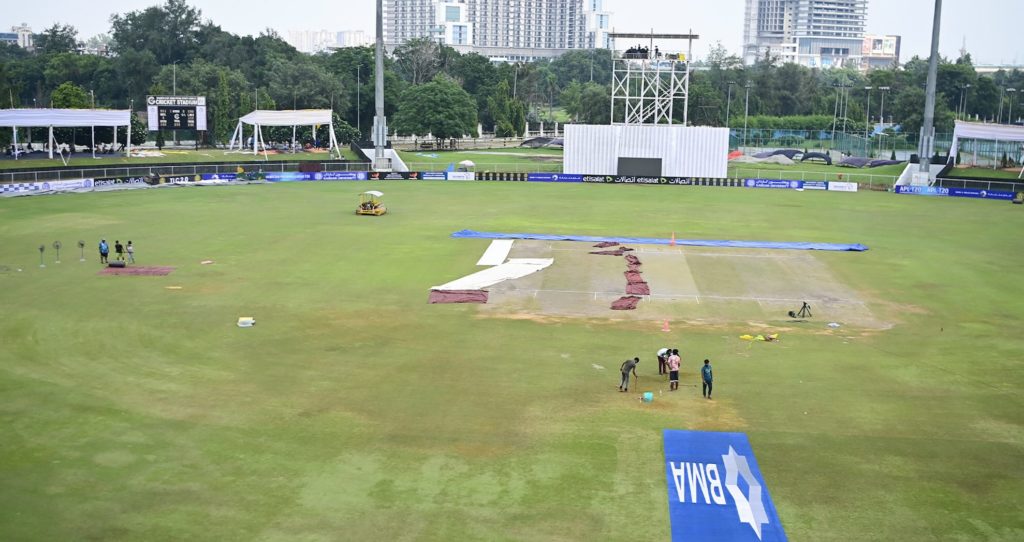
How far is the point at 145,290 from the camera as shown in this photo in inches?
1612

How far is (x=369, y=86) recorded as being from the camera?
139875 millimetres

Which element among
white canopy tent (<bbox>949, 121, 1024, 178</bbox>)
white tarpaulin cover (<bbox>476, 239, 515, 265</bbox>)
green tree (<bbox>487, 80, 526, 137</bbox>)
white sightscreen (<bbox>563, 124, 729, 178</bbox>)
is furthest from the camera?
green tree (<bbox>487, 80, 526, 137</bbox>)

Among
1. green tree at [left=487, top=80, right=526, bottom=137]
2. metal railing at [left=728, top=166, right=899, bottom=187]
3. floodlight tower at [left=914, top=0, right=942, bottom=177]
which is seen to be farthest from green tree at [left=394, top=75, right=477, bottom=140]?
floodlight tower at [left=914, top=0, right=942, bottom=177]

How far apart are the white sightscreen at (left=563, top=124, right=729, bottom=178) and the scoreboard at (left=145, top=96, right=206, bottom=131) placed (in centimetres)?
3749

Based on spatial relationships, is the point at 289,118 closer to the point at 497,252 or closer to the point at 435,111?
the point at 435,111

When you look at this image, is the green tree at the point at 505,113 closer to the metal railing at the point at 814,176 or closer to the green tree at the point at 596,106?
the green tree at the point at 596,106

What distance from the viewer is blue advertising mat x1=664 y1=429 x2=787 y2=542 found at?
1911 cm

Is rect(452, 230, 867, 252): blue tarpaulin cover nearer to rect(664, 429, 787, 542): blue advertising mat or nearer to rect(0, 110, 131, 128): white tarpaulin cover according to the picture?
rect(664, 429, 787, 542): blue advertising mat

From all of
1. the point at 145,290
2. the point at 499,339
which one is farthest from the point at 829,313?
the point at 145,290

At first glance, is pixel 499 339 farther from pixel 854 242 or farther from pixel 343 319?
pixel 854 242

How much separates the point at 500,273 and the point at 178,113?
61.6m

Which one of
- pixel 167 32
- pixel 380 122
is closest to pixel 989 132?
pixel 380 122

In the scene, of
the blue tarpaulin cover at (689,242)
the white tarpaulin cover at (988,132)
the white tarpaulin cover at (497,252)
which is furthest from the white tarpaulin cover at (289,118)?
the white tarpaulin cover at (988,132)

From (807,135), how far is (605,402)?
398 feet
